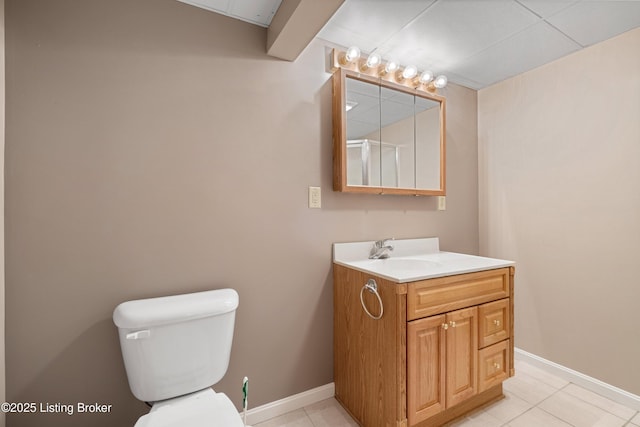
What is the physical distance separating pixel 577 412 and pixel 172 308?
7.26ft

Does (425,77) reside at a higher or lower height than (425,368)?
higher

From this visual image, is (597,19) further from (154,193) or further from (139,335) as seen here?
(139,335)

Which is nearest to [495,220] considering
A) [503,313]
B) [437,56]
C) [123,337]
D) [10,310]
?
[503,313]

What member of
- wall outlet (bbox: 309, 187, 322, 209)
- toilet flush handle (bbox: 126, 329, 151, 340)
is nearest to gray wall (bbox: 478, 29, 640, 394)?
wall outlet (bbox: 309, 187, 322, 209)

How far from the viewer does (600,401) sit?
5.40ft

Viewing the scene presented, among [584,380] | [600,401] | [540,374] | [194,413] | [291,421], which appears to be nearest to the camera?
[194,413]

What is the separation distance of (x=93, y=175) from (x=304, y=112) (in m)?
1.08

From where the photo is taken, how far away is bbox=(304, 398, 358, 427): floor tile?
1.48 m

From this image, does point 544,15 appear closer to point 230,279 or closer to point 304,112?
point 304,112

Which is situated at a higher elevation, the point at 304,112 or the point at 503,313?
the point at 304,112

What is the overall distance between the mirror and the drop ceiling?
222 millimetres

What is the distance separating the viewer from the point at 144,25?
1.28 meters

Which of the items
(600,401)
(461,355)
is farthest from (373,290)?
(600,401)

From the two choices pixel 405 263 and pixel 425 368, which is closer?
pixel 425 368
